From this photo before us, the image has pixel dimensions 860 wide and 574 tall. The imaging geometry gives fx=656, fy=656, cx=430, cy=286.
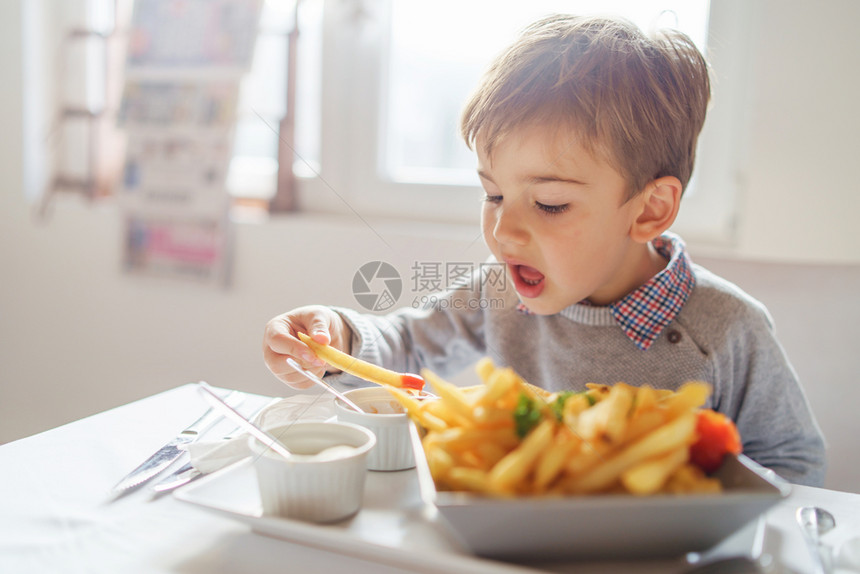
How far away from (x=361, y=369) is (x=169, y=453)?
22cm

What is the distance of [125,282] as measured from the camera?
179 centimetres

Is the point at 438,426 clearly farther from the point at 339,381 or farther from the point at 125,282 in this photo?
the point at 125,282

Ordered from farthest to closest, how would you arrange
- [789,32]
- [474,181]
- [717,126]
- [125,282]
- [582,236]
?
[125,282], [474,181], [717,126], [789,32], [582,236]

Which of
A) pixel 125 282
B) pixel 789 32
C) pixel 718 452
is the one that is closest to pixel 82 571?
pixel 718 452

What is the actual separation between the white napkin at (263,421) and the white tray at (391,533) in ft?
0.15

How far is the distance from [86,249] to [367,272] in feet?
5.13

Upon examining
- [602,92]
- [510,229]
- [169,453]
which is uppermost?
[602,92]

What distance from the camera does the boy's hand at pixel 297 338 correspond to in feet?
2.14

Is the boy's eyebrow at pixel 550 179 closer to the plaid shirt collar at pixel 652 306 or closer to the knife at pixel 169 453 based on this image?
the plaid shirt collar at pixel 652 306

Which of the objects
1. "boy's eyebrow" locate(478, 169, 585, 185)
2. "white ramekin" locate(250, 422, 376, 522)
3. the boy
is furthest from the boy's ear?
"white ramekin" locate(250, 422, 376, 522)

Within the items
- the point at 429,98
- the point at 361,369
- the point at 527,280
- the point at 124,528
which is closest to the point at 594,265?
the point at 527,280

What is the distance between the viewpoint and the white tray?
0.46m

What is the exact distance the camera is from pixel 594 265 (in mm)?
830

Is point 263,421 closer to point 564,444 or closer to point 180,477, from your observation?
point 180,477
